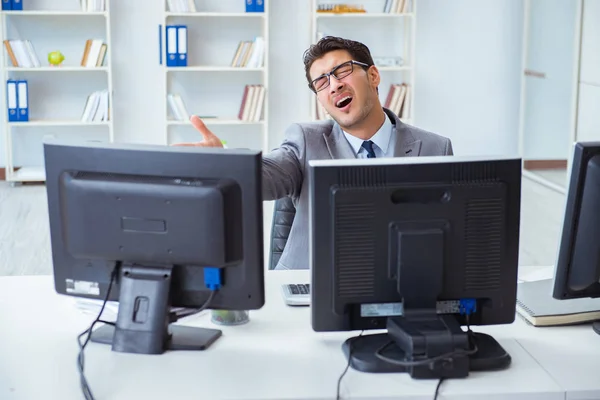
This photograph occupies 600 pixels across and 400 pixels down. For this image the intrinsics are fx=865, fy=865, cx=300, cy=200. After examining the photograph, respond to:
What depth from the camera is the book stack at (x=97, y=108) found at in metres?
6.59

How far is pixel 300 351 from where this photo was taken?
6.12 ft

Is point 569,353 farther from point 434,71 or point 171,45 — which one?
point 434,71

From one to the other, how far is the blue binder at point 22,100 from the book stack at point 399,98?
274cm

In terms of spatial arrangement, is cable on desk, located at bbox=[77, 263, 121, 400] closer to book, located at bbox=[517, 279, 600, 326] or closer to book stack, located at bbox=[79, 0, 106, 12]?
book, located at bbox=[517, 279, 600, 326]

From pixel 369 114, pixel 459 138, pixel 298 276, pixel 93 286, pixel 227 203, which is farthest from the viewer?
pixel 459 138

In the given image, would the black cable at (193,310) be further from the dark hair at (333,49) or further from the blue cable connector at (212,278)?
the dark hair at (333,49)

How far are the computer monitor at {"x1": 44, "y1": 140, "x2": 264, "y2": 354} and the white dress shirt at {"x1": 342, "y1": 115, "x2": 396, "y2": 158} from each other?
0.94 meters

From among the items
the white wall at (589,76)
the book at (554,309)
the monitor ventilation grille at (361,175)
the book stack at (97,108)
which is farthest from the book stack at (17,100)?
the monitor ventilation grille at (361,175)

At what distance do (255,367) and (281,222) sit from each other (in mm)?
902

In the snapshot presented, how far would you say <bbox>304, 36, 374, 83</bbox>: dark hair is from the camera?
2.66 meters

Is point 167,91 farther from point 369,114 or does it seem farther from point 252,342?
point 252,342

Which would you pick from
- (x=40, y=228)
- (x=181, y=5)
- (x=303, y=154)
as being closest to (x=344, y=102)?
(x=303, y=154)

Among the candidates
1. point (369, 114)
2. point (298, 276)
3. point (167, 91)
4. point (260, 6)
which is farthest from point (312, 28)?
Answer: point (298, 276)

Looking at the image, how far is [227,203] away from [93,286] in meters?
0.39
